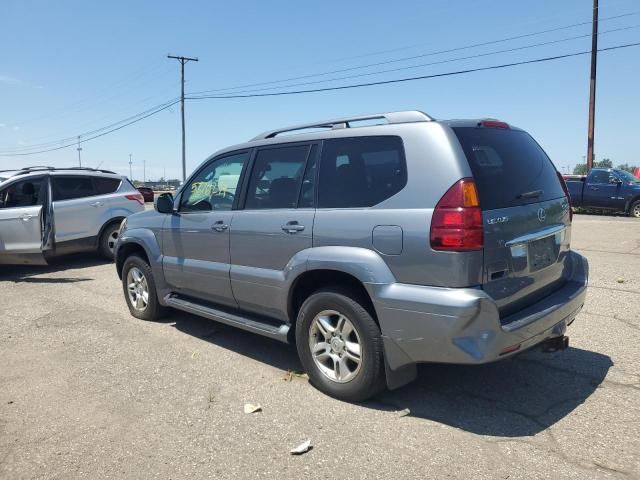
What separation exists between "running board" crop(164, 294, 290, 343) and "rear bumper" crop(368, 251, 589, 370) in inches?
41.3

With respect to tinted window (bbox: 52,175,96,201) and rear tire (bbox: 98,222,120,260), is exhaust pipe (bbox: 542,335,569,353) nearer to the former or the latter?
rear tire (bbox: 98,222,120,260)

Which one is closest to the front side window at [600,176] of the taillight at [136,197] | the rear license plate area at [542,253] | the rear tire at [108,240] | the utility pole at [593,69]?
the utility pole at [593,69]

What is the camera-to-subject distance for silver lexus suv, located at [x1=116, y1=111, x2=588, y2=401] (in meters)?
3.04

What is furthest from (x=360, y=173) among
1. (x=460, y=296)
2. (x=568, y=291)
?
(x=568, y=291)

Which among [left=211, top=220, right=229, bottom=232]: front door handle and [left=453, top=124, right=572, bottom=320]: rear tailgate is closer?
[left=453, top=124, right=572, bottom=320]: rear tailgate

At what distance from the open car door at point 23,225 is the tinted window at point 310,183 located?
6.67 metres

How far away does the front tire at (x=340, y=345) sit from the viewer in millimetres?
3402

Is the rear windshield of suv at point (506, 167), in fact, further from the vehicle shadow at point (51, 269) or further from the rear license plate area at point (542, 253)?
the vehicle shadow at point (51, 269)

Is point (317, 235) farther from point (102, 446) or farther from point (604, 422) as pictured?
point (604, 422)

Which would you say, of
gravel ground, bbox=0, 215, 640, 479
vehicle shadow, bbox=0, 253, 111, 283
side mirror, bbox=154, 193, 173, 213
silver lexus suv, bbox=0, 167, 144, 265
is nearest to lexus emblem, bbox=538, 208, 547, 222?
gravel ground, bbox=0, 215, 640, 479

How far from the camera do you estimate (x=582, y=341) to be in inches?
188

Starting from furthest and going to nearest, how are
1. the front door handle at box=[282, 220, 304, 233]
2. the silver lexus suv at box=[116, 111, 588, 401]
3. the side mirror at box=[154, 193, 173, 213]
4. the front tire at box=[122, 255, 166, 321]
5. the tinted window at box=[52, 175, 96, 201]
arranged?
the tinted window at box=[52, 175, 96, 201]
the front tire at box=[122, 255, 166, 321]
the side mirror at box=[154, 193, 173, 213]
the front door handle at box=[282, 220, 304, 233]
the silver lexus suv at box=[116, 111, 588, 401]

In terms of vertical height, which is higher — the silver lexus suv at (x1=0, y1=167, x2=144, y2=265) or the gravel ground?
the silver lexus suv at (x1=0, y1=167, x2=144, y2=265)

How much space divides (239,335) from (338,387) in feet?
6.48
